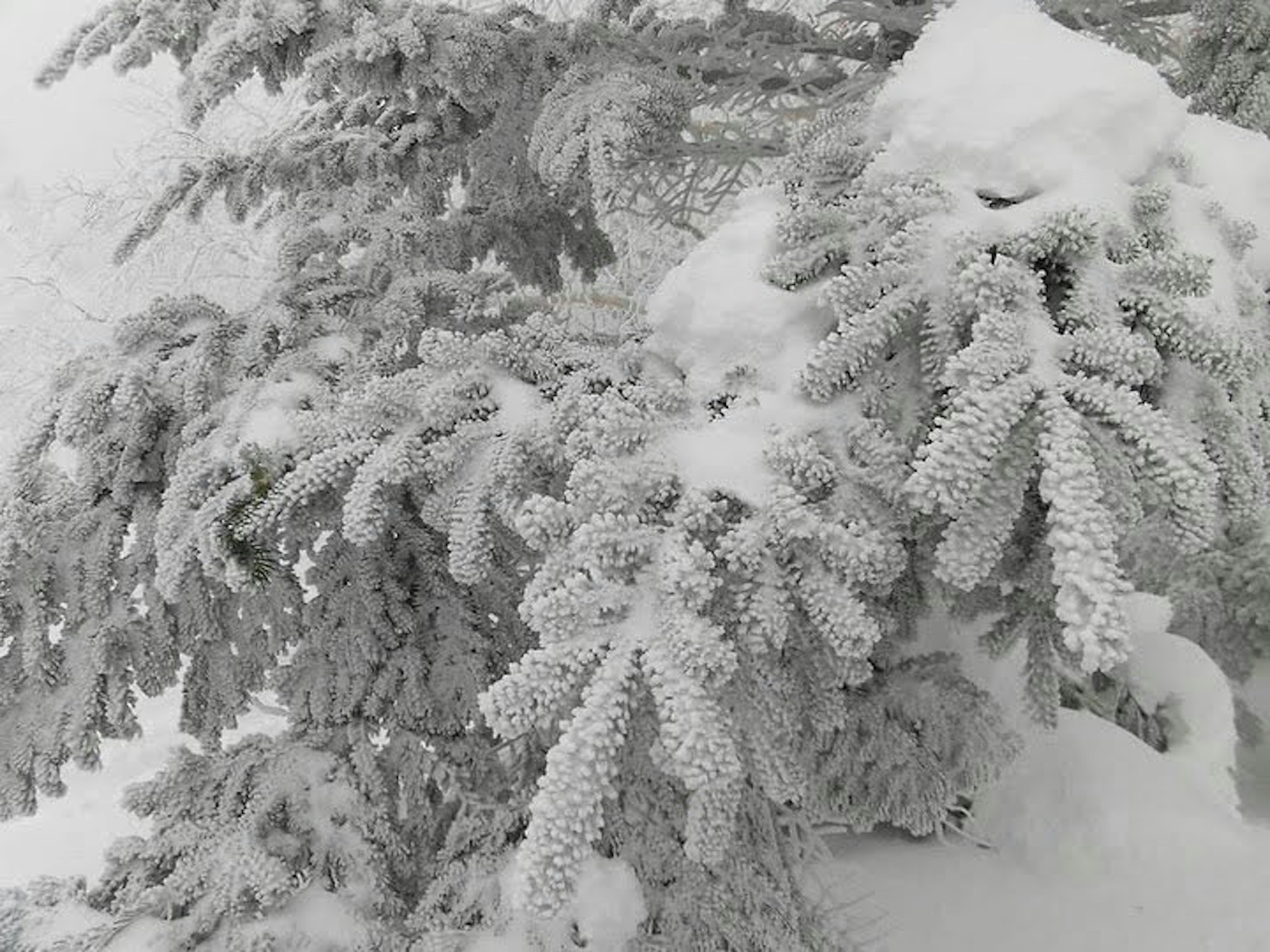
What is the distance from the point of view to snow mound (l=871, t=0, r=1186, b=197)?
66.5 inches

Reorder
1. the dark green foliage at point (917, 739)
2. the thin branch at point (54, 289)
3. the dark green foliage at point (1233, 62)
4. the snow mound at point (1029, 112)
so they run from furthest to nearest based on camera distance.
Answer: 1. the thin branch at point (54, 289)
2. the dark green foliage at point (1233, 62)
3. the dark green foliage at point (917, 739)
4. the snow mound at point (1029, 112)

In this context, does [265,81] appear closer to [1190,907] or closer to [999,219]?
[999,219]

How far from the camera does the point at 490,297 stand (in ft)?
8.33

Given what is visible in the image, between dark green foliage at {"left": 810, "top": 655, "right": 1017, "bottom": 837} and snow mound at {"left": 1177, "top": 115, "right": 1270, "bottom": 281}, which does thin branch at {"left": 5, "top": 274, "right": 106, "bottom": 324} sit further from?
snow mound at {"left": 1177, "top": 115, "right": 1270, "bottom": 281}

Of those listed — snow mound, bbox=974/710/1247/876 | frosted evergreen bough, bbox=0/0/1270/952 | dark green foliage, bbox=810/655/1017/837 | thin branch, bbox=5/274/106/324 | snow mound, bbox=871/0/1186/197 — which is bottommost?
thin branch, bbox=5/274/106/324

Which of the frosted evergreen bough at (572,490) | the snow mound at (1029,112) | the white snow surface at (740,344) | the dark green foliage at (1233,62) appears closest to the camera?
the frosted evergreen bough at (572,490)

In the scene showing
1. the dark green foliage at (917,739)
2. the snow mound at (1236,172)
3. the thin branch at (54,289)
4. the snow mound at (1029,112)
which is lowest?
the thin branch at (54,289)

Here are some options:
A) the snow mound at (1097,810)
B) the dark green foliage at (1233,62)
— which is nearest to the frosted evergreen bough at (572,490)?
the dark green foliage at (1233,62)

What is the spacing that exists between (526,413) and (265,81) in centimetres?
140

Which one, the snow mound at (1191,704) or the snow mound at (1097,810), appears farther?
the snow mound at (1191,704)

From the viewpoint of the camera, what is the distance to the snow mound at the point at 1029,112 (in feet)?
5.54

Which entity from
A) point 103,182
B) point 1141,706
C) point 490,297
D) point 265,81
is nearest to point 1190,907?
point 1141,706

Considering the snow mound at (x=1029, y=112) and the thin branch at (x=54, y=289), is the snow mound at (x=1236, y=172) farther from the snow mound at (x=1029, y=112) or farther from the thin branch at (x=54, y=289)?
the thin branch at (x=54, y=289)

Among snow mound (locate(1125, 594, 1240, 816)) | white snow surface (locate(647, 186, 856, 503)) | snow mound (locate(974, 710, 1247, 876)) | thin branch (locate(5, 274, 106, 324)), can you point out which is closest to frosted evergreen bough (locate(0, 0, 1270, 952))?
white snow surface (locate(647, 186, 856, 503))
